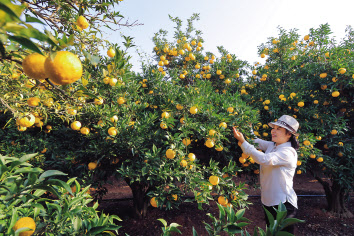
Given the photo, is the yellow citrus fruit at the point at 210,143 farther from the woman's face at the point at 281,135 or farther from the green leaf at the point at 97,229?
the green leaf at the point at 97,229

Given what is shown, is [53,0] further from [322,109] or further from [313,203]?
[313,203]

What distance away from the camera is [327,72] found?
3.54 metres

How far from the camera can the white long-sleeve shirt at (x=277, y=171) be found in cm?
193

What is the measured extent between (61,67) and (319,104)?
4.31m

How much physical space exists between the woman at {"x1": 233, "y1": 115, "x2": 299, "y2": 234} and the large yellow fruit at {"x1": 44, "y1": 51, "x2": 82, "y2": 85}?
6.05ft

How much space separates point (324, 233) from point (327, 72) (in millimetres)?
2956

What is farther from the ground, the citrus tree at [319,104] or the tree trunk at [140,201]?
the citrus tree at [319,104]

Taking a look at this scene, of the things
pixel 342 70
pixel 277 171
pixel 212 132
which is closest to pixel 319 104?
pixel 342 70

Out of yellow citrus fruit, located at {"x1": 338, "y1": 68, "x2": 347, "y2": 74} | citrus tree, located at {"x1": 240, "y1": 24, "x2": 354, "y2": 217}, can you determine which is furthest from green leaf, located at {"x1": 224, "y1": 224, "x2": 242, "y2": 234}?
yellow citrus fruit, located at {"x1": 338, "y1": 68, "x2": 347, "y2": 74}

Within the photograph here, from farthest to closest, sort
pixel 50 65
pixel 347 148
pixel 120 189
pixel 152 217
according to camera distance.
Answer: pixel 120 189, pixel 152 217, pixel 347 148, pixel 50 65

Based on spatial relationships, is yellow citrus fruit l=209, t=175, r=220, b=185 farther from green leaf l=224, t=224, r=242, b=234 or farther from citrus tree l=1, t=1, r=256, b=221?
green leaf l=224, t=224, r=242, b=234

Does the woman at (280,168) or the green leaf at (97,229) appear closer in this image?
the green leaf at (97,229)

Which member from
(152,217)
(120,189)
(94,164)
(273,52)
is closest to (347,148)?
(273,52)

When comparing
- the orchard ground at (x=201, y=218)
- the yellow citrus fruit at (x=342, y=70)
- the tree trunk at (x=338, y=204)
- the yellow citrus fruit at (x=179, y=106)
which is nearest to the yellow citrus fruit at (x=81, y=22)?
the yellow citrus fruit at (x=179, y=106)
